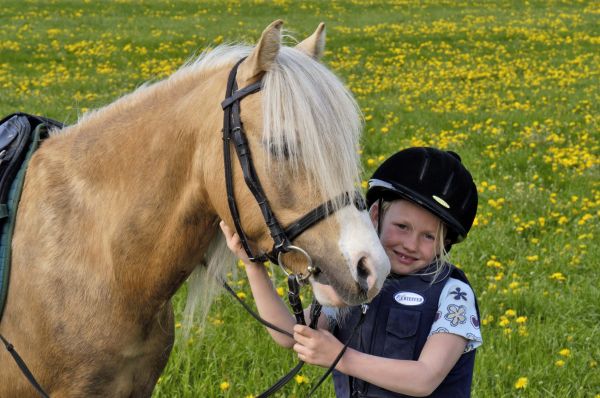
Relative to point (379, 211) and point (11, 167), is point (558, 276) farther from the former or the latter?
point (11, 167)

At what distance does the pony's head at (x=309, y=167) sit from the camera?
2256mm

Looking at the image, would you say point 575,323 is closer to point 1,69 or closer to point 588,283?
point 588,283

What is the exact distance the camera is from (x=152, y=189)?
2629mm

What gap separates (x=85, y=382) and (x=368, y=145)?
682 cm

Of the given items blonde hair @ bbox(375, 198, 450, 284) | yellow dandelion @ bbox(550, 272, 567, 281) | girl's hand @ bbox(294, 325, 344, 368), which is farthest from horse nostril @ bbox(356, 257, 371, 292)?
yellow dandelion @ bbox(550, 272, 567, 281)

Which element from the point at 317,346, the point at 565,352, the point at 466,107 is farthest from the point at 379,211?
the point at 466,107

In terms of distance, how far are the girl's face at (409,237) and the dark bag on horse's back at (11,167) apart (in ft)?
4.91

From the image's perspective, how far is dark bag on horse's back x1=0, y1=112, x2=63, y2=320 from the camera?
9.18 ft

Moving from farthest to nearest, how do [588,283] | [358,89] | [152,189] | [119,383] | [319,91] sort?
[358,89], [588,283], [119,383], [152,189], [319,91]

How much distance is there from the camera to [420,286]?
2.91m

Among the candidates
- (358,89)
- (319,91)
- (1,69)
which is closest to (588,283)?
(319,91)

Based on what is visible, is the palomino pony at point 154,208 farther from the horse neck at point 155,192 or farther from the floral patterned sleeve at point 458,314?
the floral patterned sleeve at point 458,314

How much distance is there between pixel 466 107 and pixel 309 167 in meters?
9.68

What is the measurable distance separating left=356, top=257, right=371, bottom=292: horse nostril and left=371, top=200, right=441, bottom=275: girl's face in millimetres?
672
